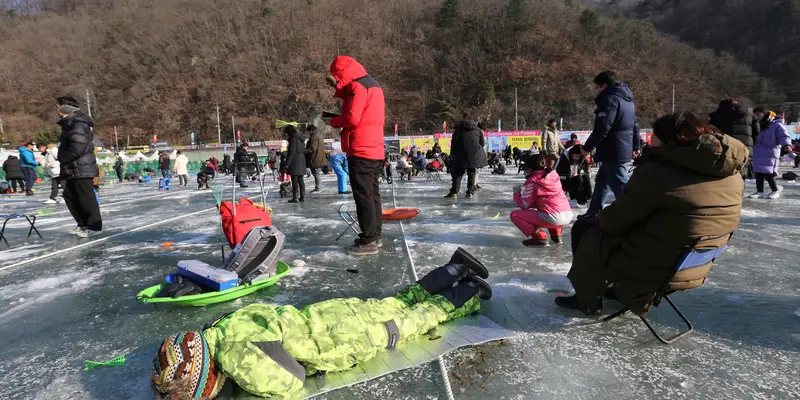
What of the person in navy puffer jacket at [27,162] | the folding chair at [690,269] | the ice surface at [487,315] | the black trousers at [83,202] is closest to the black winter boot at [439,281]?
the ice surface at [487,315]

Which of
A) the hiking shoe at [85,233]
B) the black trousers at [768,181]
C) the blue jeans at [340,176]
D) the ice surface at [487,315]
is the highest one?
the blue jeans at [340,176]

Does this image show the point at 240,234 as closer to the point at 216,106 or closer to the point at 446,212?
the point at 446,212

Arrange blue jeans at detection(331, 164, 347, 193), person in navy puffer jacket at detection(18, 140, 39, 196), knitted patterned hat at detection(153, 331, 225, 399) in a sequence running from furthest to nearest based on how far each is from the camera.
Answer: person in navy puffer jacket at detection(18, 140, 39, 196) < blue jeans at detection(331, 164, 347, 193) < knitted patterned hat at detection(153, 331, 225, 399)

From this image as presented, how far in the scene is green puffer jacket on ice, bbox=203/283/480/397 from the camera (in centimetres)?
144

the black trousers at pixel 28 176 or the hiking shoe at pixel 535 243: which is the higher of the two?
the black trousers at pixel 28 176

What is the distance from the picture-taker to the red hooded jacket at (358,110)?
10.8ft

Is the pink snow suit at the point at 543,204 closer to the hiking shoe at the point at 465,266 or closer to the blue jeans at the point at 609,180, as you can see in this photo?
the blue jeans at the point at 609,180

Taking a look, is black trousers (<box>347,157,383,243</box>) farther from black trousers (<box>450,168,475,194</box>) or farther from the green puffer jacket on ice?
black trousers (<box>450,168,475,194</box>)

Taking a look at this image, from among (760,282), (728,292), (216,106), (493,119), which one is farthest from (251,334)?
(216,106)

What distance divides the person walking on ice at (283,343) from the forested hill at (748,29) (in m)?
64.7

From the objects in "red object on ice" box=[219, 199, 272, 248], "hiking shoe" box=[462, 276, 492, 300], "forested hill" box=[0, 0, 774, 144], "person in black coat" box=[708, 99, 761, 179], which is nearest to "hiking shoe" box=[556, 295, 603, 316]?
"hiking shoe" box=[462, 276, 492, 300]

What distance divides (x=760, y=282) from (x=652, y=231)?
64.9 inches

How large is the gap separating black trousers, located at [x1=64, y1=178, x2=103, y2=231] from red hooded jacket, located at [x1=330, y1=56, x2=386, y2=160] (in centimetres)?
301

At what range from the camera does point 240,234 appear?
10.3 ft
